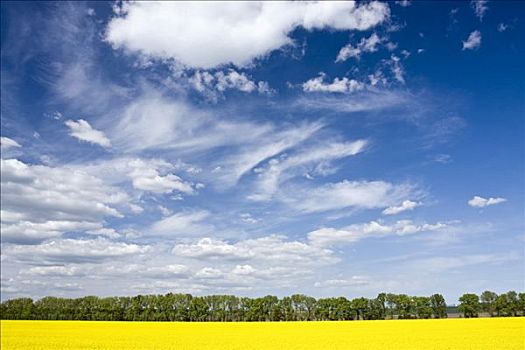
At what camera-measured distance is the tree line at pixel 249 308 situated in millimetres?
117938

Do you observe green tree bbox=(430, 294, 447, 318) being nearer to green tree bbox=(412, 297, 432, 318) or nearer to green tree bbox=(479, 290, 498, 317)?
green tree bbox=(412, 297, 432, 318)

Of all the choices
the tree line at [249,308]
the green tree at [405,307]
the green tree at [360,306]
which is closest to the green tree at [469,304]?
the tree line at [249,308]

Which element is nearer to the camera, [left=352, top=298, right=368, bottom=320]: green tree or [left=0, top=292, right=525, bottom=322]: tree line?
[left=0, top=292, right=525, bottom=322]: tree line

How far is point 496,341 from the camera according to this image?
3831cm

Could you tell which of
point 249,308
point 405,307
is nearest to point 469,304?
point 405,307

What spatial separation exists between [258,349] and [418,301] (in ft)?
338

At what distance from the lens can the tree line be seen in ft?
387

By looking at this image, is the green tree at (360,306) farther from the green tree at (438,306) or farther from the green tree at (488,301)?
the green tree at (488,301)

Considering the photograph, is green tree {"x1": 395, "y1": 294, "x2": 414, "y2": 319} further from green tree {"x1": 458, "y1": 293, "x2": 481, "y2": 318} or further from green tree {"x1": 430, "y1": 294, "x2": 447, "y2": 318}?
green tree {"x1": 458, "y1": 293, "x2": 481, "y2": 318}

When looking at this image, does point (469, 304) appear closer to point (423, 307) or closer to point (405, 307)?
point (423, 307)

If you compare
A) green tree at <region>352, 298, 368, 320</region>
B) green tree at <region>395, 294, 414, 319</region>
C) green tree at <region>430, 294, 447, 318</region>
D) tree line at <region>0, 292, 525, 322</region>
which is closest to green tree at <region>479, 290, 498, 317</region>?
tree line at <region>0, 292, 525, 322</region>

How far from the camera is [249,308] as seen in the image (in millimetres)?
133375

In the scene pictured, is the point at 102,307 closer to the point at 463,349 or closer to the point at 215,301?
the point at 215,301

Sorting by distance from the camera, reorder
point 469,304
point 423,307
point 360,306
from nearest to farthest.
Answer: point 469,304
point 423,307
point 360,306
